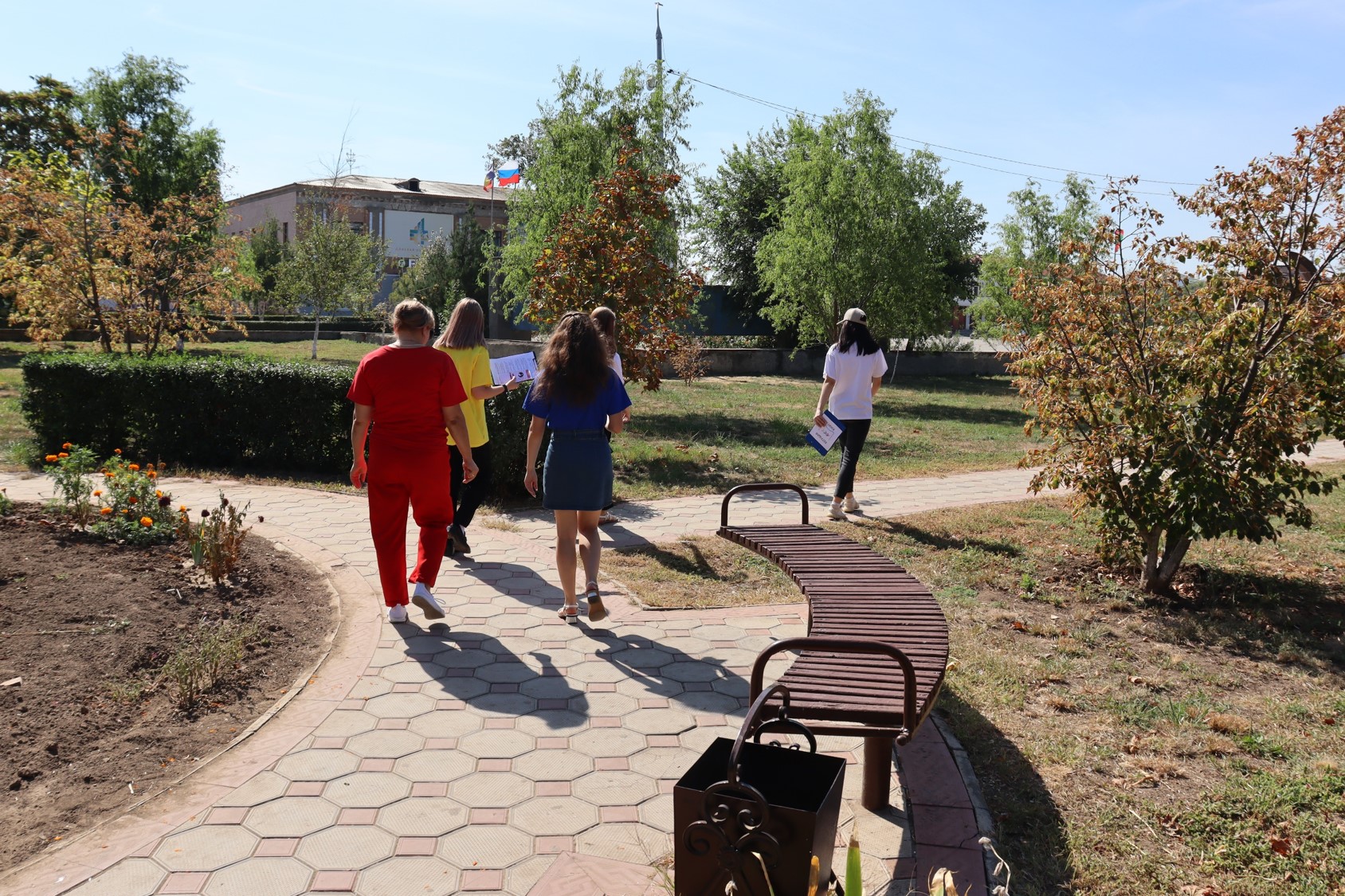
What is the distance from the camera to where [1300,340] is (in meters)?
5.80

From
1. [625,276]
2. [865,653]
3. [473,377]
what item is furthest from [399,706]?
[625,276]

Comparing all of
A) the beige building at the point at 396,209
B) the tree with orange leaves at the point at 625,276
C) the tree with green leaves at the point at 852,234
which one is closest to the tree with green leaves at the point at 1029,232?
the tree with green leaves at the point at 852,234

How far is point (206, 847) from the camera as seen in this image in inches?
126

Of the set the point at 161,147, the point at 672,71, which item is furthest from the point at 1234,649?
the point at 161,147

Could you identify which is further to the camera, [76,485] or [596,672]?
[76,485]

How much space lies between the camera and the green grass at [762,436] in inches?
433

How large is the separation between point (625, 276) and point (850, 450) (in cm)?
506

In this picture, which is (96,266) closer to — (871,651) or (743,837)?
(871,651)

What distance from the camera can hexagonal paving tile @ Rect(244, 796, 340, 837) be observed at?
10.9 ft

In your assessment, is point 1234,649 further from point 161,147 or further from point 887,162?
point 161,147

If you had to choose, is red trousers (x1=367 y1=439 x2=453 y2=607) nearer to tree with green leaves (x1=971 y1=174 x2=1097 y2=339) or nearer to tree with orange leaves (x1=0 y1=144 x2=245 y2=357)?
tree with orange leaves (x1=0 y1=144 x2=245 y2=357)

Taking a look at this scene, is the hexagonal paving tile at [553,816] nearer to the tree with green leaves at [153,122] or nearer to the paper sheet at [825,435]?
the paper sheet at [825,435]

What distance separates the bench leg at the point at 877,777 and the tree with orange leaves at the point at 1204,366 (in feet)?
11.6

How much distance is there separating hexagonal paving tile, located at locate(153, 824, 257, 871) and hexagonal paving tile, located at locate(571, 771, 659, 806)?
1139 millimetres
